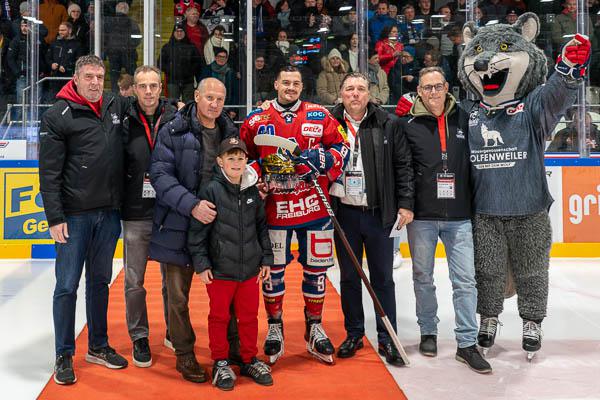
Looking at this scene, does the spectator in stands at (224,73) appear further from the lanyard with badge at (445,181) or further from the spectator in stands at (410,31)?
the lanyard with badge at (445,181)

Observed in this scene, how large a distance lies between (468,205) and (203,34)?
4986 mm

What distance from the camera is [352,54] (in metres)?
7.39

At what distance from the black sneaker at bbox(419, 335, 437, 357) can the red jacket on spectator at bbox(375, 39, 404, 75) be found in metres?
4.21

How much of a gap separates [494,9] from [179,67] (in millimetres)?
3482

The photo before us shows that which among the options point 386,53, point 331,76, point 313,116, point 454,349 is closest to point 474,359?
point 454,349

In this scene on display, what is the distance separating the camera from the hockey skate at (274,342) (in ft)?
11.5

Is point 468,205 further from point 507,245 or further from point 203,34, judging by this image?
point 203,34

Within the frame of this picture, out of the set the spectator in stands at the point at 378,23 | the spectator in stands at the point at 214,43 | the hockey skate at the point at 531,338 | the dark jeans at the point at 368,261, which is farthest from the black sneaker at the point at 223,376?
A: the spectator in stands at the point at 378,23

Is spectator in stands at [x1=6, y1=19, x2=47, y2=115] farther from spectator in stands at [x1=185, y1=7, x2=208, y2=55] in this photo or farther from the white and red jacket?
the white and red jacket

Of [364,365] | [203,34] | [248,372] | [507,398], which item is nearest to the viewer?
[507,398]

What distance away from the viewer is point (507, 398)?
10.0ft

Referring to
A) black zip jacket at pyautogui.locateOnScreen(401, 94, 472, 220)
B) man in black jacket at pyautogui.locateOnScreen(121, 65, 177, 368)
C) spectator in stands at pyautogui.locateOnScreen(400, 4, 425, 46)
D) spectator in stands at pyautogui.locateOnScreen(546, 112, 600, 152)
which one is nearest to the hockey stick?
black zip jacket at pyautogui.locateOnScreen(401, 94, 472, 220)

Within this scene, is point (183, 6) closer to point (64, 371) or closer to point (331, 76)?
point (331, 76)

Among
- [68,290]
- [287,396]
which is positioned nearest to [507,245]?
[287,396]
